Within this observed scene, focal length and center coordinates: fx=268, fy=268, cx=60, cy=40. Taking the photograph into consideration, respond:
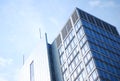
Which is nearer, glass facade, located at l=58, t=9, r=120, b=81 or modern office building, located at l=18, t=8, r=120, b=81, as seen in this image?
glass facade, located at l=58, t=9, r=120, b=81

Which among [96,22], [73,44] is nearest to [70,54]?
[73,44]

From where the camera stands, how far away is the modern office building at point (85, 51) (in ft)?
292

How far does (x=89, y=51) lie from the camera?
91.1 meters

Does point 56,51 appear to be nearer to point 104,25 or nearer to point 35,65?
point 35,65

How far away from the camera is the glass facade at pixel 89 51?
88.5 metres

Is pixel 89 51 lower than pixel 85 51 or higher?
lower

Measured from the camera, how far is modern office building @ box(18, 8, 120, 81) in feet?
292

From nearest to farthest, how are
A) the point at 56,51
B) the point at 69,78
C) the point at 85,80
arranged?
the point at 85,80 → the point at 69,78 → the point at 56,51

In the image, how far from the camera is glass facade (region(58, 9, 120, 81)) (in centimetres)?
8849

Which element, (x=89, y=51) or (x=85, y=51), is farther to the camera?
(x=85, y=51)

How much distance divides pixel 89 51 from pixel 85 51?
102 inches

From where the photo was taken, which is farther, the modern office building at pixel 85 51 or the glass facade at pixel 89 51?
the modern office building at pixel 85 51

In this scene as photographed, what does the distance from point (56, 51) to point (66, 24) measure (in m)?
12.1

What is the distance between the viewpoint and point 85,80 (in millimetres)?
88312
